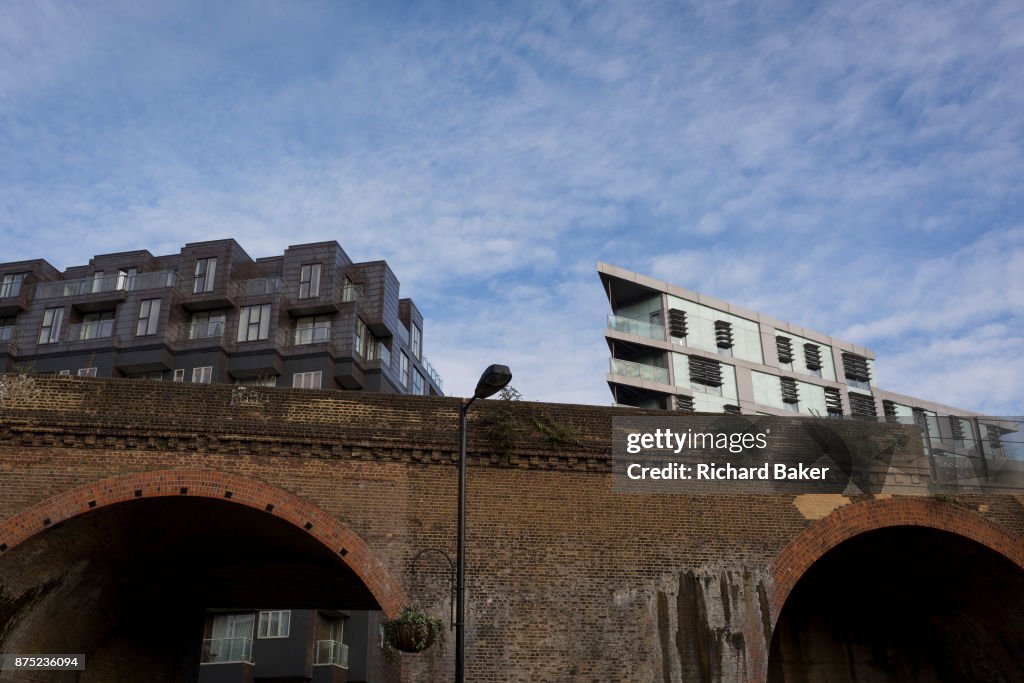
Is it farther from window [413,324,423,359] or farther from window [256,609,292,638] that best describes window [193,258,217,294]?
window [256,609,292,638]

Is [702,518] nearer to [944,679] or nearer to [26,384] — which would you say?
[944,679]

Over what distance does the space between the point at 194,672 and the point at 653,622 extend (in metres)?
12.6

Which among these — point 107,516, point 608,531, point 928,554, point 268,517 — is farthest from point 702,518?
→ point 107,516

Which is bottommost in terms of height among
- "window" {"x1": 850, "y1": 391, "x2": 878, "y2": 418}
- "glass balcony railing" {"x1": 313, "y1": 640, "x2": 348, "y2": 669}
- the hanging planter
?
the hanging planter

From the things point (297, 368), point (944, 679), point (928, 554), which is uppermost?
point (297, 368)

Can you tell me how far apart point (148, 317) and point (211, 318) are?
321 cm

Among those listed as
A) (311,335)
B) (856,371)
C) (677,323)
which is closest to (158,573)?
Result: (311,335)

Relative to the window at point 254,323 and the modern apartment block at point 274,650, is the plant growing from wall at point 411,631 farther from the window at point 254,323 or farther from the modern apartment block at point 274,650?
the window at point 254,323

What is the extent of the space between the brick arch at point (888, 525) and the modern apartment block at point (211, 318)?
1335 inches

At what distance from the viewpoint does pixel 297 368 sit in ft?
162

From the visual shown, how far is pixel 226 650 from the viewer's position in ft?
138

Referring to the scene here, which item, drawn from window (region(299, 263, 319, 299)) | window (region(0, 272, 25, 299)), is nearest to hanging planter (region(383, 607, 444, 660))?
window (region(299, 263, 319, 299))

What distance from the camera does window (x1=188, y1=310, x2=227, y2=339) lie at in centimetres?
4944

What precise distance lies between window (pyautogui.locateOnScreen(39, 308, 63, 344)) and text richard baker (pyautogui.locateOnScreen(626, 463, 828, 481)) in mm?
42608
